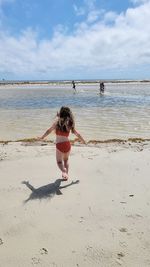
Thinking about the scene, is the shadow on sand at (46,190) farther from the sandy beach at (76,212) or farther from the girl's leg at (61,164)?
the girl's leg at (61,164)

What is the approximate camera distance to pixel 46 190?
5395 millimetres

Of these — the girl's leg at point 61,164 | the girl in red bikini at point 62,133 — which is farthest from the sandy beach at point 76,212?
the girl in red bikini at point 62,133

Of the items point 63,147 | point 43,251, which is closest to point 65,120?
point 63,147

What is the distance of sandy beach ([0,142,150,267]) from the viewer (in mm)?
3600

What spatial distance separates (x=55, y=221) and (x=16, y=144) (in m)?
4.92

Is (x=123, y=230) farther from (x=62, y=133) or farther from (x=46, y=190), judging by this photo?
(x=62, y=133)

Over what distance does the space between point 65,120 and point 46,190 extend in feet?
4.67

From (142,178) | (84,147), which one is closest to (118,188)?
(142,178)

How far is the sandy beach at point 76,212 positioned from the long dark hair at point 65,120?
0.94 m

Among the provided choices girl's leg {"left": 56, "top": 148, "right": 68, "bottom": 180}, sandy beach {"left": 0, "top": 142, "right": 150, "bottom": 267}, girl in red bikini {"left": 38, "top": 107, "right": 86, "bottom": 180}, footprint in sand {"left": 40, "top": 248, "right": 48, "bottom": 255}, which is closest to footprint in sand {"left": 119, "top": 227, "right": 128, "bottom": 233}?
sandy beach {"left": 0, "top": 142, "right": 150, "bottom": 267}

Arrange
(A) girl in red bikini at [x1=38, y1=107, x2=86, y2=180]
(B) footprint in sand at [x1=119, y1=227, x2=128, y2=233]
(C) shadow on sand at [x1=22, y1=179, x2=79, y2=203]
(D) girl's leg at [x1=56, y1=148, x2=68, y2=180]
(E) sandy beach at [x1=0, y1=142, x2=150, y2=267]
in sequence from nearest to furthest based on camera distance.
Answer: (E) sandy beach at [x1=0, y1=142, x2=150, y2=267] < (B) footprint in sand at [x1=119, y1=227, x2=128, y2=233] < (C) shadow on sand at [x1=22, y1=179, x2=79, y2=203] < (D) girl's leg at [x1=56, y1=148, x2=68, y2=180] < (A) girl in red bikini at [x1=38, y1=107, x2=86, y2=180]

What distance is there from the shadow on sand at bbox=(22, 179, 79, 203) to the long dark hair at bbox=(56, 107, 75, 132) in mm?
1048

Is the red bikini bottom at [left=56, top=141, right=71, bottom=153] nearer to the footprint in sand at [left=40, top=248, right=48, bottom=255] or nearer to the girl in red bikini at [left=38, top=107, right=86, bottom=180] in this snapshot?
the girl in red bikini at [left=38, top=107, right=86, bottom=180]

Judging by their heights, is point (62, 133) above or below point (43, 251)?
above
